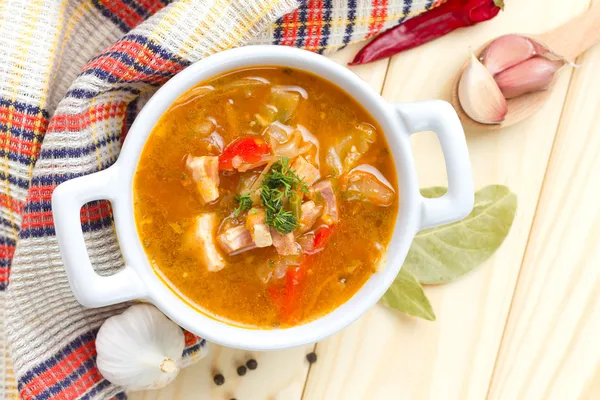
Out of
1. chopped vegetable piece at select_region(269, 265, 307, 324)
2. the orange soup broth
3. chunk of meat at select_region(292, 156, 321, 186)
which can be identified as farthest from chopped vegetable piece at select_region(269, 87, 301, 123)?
chopped vegetable piece at select_region(269, 265, 307, 324)

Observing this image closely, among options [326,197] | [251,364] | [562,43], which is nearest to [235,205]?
[326,197]

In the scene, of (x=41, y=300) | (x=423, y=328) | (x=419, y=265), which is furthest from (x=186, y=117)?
(x=423, y=328)

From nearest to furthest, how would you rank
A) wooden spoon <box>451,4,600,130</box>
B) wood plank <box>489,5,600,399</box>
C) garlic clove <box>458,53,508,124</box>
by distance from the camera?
garlic clove <box>458,53,508,124</box> < wooden spoon <box>451,4,600,130</box> < wood plank <box>489,5,600,399</box>

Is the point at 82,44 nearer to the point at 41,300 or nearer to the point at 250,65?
the point at 250,65

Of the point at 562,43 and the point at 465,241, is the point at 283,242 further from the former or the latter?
the point at 562,43

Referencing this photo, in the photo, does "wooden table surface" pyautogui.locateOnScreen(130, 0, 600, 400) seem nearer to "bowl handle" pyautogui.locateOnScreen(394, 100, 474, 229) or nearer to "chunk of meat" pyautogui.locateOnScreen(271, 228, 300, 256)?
"bowl handle" pyautogui.locateOnScreen(394, 100, 474, 229)
